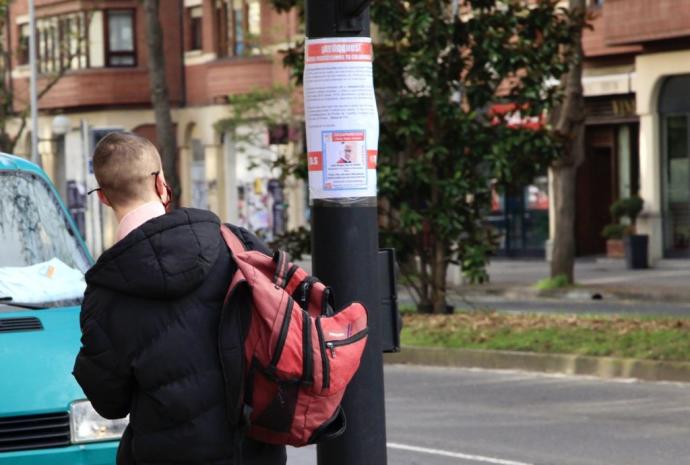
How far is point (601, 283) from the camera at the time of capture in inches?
1250

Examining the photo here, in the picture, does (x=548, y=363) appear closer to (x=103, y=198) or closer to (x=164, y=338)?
(x=103, y=198)

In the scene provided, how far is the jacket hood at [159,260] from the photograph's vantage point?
482cm

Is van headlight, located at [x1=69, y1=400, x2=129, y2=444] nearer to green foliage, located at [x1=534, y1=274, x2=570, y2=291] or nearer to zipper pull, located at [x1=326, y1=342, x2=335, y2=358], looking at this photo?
zipper pull, located at [x1=326, y1=342, x2=335, y2=358]

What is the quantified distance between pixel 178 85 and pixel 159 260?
51.9m

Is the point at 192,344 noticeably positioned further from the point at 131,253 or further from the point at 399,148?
the point at 399,148

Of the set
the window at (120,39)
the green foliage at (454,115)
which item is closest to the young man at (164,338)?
the green foliage at (454,115)

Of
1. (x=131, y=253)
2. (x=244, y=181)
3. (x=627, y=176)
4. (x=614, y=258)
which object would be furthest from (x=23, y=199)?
(x=244, y=181)

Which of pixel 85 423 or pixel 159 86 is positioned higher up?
pixel 159 86

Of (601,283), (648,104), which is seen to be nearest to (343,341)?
(601,283)

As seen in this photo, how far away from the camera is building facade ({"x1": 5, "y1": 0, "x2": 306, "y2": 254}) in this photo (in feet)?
169

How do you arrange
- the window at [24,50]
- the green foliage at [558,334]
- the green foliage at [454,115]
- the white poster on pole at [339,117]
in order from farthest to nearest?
the window at [24,50] < the green foliage at [454,115] < the green foliage at [558,334] < the white poster on pole at [339,117]

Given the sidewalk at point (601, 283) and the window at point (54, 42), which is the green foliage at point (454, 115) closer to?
the sidewalk at point (601, 283)

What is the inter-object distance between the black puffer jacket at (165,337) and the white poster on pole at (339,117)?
1558 millimetres

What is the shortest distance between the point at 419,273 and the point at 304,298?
15.9m
